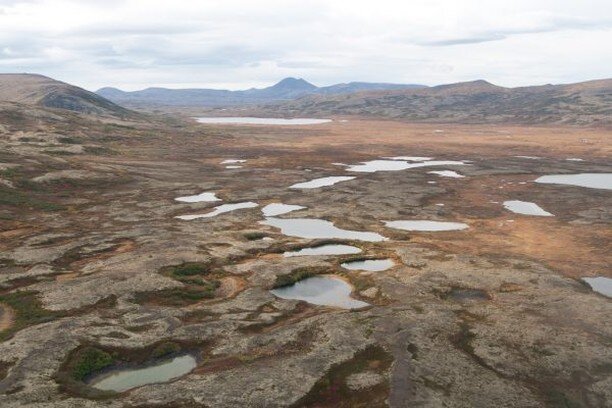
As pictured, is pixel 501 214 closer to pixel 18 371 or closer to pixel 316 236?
pixel 316 236

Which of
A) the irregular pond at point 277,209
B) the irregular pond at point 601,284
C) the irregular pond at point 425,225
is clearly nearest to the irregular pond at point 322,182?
the irregular pond at point 277,209

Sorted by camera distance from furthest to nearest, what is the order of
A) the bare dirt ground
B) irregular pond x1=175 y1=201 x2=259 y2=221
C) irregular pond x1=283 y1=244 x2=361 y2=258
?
irregular pond x1=175 y1=201 x2=259 y2=221
irregular pond x1=283 y1=244 x2=361 y2=258
the bare dirt ground

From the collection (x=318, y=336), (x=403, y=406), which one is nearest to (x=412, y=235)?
(x=318, y=336)

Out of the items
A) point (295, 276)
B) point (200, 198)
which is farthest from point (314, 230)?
point (200, 198)

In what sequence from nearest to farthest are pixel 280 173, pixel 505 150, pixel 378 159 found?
1. pixel 280 173
2. pixel 378 159
3. pixel 505 150

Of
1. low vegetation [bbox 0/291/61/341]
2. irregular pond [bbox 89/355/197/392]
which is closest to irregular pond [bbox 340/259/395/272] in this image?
irregular pond [bbox 89/355/197/392]

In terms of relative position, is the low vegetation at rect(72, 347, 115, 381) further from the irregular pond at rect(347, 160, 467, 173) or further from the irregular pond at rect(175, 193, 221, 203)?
the irregular pond at rect(347, 160, 467, 173)
